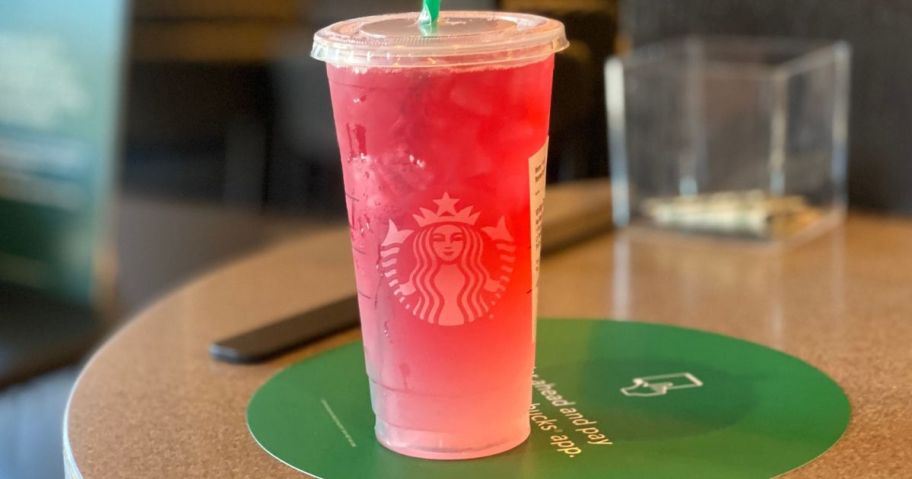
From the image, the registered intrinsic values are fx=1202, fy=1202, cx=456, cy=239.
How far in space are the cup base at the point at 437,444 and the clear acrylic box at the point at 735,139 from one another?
1.77ft

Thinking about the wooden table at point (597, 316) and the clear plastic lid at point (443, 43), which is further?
the wooden table at point (597, 316)

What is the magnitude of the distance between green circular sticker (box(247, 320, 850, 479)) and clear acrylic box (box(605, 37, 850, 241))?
338mm

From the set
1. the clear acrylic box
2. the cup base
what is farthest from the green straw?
the clear acrylic box

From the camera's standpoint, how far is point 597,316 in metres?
0.96

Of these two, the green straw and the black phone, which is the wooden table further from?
the green straw

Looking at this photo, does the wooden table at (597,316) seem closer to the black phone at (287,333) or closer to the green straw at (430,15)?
the black phone at (287,333)

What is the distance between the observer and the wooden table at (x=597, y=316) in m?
0.72

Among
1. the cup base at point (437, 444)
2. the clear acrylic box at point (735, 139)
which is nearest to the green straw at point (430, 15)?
the cup base at point (437, 444)

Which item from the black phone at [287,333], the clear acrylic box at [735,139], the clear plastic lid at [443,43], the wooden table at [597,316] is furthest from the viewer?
the clear acrylic box at [735,139]

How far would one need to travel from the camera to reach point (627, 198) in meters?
1.23

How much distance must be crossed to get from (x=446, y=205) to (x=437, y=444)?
0.15m

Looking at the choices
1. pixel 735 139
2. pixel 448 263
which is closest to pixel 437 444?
A: pixel 448 263

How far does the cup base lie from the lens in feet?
2.24

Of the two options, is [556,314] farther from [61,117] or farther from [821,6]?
[61,117]
